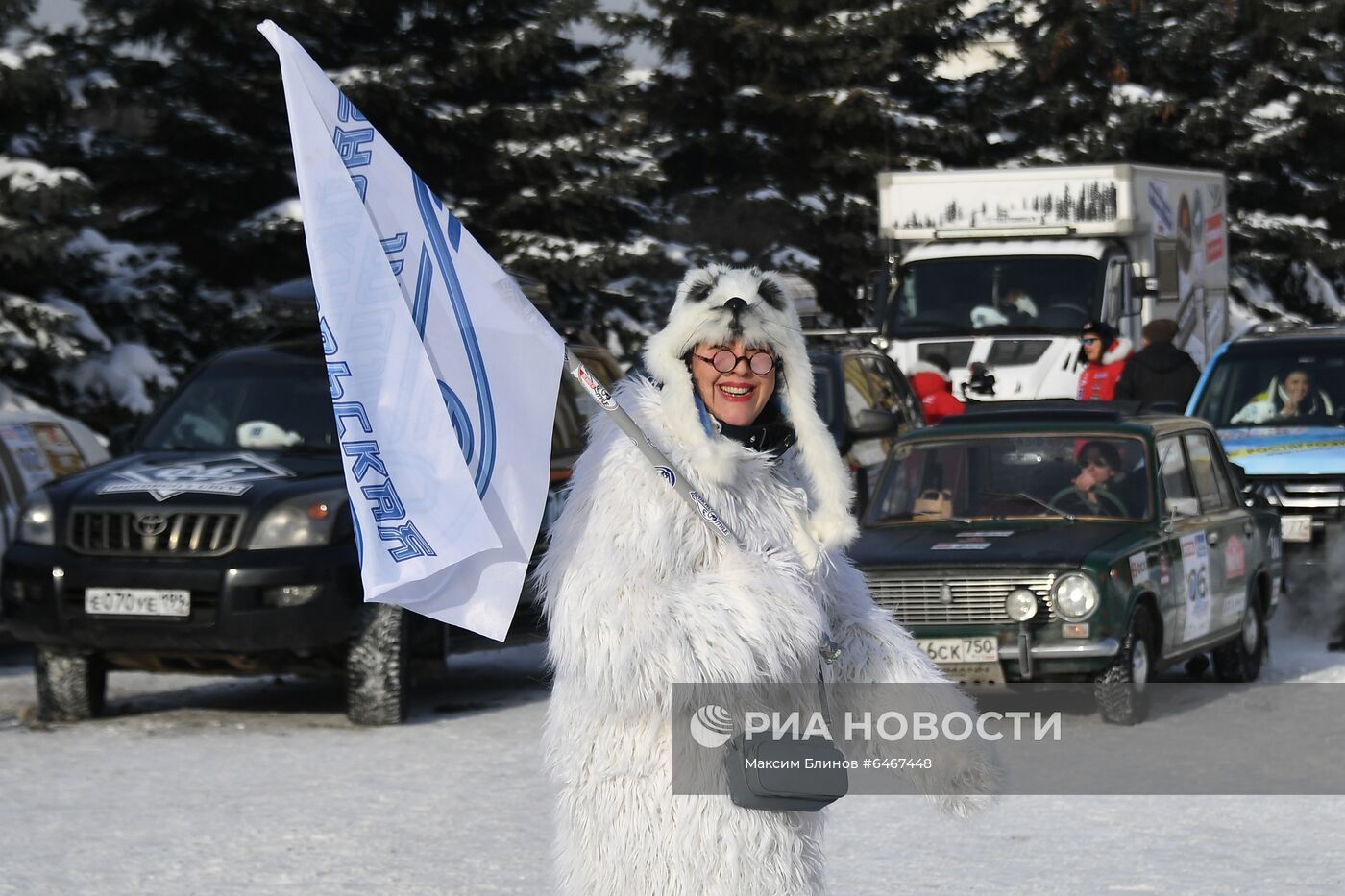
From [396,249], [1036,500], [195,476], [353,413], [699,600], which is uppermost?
[396,249]

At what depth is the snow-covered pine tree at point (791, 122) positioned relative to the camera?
37.2 m

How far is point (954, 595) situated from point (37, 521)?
445cm

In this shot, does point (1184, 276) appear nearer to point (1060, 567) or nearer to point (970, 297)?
point (970, 297)

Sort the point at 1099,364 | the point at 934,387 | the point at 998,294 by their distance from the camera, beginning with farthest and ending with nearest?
1. the point at 998,294
2. the point at 934,387
3. the point at 1099,364

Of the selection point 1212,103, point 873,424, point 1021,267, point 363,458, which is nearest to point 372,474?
point 363,458

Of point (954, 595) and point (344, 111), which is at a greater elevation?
point (344, 111)

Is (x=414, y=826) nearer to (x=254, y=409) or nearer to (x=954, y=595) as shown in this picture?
(x=954, y=595)

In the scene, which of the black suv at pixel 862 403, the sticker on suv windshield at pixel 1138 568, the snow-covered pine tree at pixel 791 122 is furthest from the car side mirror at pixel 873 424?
the snow-covered pine tree at pixel 791 122

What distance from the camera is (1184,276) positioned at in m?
22.7

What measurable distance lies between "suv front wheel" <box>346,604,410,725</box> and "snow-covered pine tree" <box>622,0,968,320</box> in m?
25.9

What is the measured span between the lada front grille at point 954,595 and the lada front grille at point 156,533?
9.98 ft

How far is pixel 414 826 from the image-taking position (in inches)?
326

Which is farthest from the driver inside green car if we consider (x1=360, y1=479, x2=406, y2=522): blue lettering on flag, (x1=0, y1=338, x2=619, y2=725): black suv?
(x1=360, y1=479, x2=406, y2=522): blue lettering on flag

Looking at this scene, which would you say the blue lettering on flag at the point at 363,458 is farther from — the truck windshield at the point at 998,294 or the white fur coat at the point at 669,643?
the truck windshield at the point at 998,294
